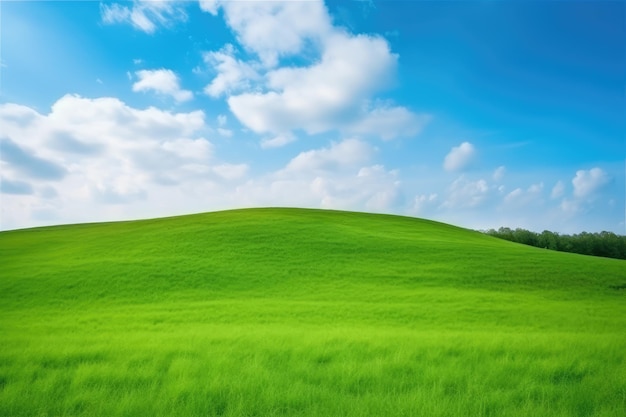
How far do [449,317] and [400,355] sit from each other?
10623 millimetres

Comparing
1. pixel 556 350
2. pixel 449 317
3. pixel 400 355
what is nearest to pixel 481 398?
pixel 400 355

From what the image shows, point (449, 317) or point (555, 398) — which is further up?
point (555, 398)

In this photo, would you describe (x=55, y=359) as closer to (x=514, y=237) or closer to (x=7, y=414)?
(x=7, y=414)

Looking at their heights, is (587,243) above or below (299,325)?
above

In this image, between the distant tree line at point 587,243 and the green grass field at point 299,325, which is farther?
the distant tree line at point 587,243

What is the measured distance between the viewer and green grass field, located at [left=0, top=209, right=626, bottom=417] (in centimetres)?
609

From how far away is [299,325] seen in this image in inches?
584

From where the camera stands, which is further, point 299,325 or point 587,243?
point 587,243

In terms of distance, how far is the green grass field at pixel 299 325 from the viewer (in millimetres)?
6094

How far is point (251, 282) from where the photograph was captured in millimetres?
24516

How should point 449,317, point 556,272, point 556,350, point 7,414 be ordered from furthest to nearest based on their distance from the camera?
point 556,272
point 449,317
point 556,350
point 7,414

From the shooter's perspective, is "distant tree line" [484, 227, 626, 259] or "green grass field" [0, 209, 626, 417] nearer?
"green grass field" [0, 209, 626, 417]

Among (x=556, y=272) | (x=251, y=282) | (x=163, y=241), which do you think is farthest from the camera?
(x=163, y=241)

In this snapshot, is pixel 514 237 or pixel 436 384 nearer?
pixel 436 384
